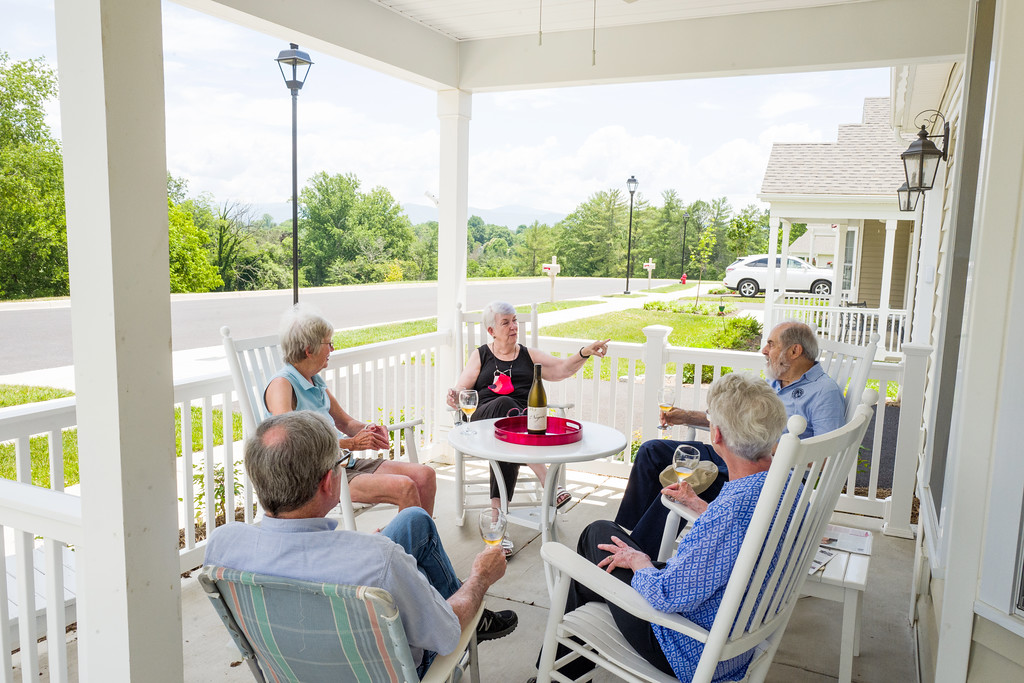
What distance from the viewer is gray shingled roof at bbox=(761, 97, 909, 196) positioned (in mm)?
11461

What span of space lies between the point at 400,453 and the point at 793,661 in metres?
3.01

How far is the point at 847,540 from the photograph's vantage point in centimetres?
252

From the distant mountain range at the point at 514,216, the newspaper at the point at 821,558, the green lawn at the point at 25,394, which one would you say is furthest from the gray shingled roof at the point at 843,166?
the distant mountain range at the point at 514,216

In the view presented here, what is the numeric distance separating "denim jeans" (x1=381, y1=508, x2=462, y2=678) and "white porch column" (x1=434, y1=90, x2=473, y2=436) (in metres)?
3.08

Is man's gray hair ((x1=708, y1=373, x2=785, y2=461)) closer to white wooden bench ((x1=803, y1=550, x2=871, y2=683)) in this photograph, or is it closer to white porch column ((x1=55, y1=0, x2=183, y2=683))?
white wooden bench ((x1=803, y1=550, x2=871, y2=683))

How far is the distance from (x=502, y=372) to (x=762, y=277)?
2249 cm

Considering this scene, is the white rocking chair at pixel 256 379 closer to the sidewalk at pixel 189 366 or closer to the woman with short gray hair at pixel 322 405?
the woman with short gray hair at pixel 322 405

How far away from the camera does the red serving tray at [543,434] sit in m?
3.20

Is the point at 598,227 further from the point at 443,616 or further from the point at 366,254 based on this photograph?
the point at 443,616

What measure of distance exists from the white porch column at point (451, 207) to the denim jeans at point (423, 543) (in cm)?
308

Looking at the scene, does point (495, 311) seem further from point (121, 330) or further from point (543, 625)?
point (121, 330)

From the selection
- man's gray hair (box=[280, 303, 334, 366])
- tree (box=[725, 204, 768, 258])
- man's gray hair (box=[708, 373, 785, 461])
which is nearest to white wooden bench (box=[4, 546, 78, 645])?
man's gray hair (box=[280, 303, 334, 366])

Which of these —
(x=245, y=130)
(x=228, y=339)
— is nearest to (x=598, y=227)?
(x=245, y=130)

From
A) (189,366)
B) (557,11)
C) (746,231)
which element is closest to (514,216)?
(746,231)
